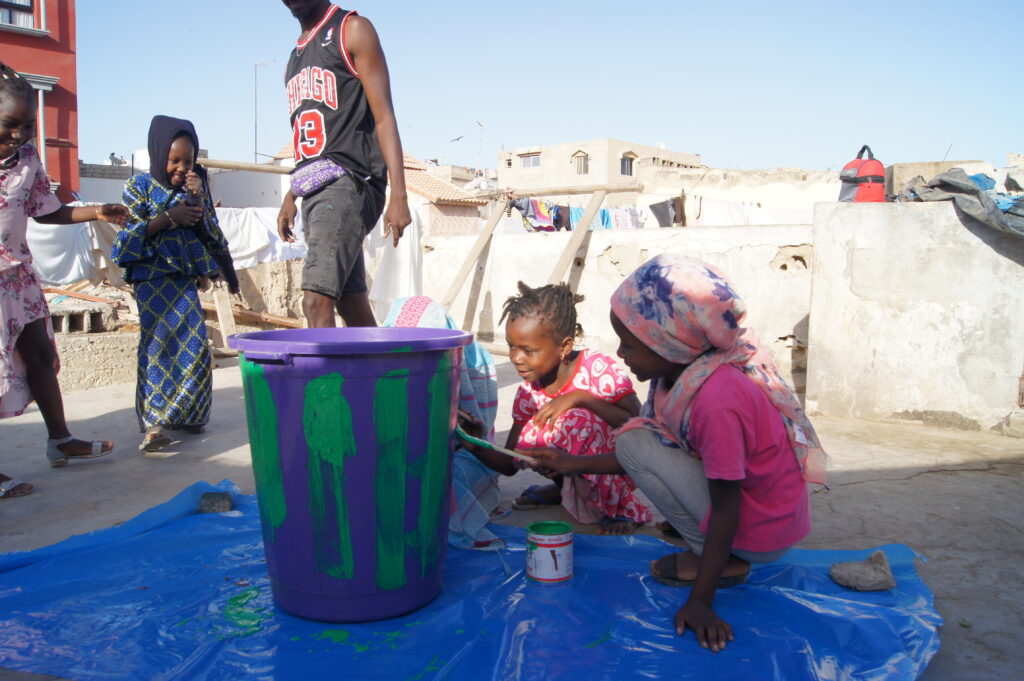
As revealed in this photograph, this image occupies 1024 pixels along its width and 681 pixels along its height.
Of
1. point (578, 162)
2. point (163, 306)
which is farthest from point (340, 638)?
point (578, 162)

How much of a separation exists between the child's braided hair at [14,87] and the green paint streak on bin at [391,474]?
2152mm

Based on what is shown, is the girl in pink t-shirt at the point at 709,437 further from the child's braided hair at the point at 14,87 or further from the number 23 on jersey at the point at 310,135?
the child's braided hair at the point at 14,87

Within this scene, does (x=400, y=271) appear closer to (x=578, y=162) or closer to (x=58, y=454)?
(x=58, y=454)

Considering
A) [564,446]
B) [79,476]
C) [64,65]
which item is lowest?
[79,476]

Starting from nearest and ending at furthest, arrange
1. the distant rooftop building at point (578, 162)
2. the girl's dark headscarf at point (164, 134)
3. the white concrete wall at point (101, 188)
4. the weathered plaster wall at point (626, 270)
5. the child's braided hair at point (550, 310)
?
the child's braided hair at point (550, 310) → the girl's dark headscarf at point (164, 134) → the weathered plaster wall at point (626, 270) → the white concrete wall at point (101, 188) → the distant rooftop building at point (578, 162)

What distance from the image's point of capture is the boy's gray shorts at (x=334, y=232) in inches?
106

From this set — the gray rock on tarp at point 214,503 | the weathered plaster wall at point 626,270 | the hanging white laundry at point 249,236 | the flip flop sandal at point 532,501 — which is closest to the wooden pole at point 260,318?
the hanging white laundry at point 249,236

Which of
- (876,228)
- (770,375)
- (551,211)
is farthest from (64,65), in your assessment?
(770,375)

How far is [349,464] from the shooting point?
1629 millimetres

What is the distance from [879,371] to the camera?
4258 mm

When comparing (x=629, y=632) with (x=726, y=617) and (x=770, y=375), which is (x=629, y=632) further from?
(x=770, y=375)

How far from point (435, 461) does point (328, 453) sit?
0.90ft

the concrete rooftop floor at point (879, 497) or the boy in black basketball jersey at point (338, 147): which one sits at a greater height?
the boy in black basketball jersey at point (338, 147)

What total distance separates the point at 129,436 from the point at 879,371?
14.1ft
